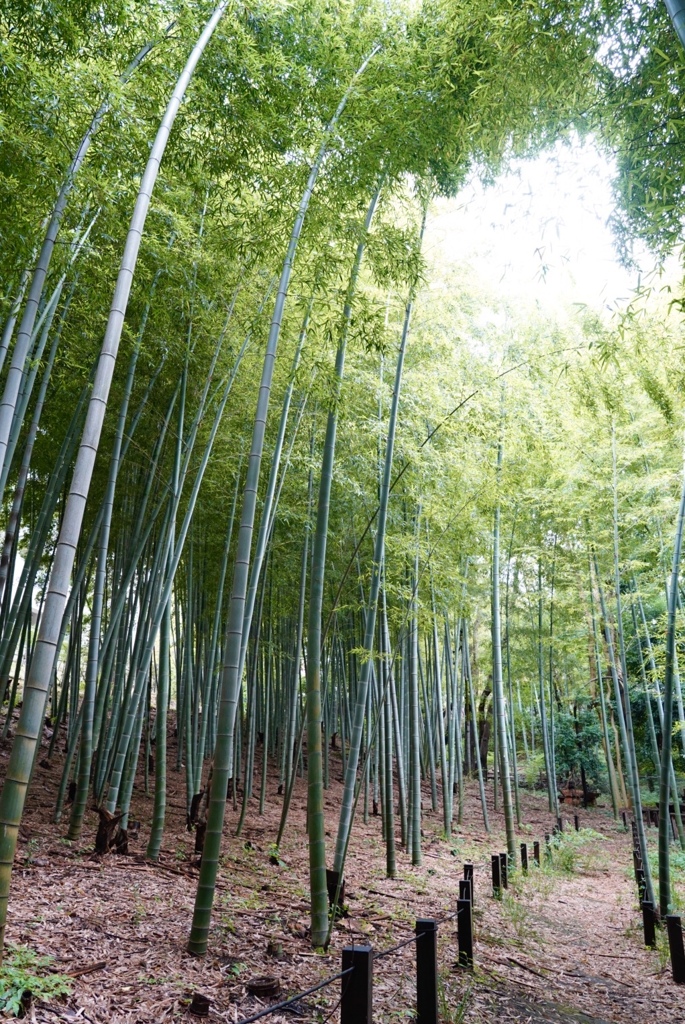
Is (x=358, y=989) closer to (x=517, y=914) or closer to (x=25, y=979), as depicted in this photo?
(x=25, y=979)

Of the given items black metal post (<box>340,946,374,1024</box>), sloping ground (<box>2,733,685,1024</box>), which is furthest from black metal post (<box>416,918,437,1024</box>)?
black metal post (<box>340,946,374,1024</box>)

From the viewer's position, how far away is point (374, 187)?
3.70m

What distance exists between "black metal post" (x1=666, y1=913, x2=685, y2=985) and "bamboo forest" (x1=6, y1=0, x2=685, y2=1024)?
1 centimetres

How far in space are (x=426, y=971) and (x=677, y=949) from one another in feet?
7.11

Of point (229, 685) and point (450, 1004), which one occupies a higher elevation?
point (229, 685)

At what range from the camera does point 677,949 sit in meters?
3.70

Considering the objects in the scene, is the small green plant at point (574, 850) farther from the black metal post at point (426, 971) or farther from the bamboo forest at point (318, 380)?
the black metal post at point (426, 971)

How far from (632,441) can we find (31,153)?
6.23m

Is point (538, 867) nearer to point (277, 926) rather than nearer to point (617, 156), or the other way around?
point (277, 926)

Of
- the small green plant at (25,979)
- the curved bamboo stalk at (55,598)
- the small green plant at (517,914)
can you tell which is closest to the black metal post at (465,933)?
the small green plant at (517,914)

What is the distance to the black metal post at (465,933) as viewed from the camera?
3447 millimetres

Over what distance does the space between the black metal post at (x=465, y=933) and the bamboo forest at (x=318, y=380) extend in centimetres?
1

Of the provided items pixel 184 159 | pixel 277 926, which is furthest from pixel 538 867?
pixel 184 159

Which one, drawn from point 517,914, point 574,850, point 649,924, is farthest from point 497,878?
point 574,850
